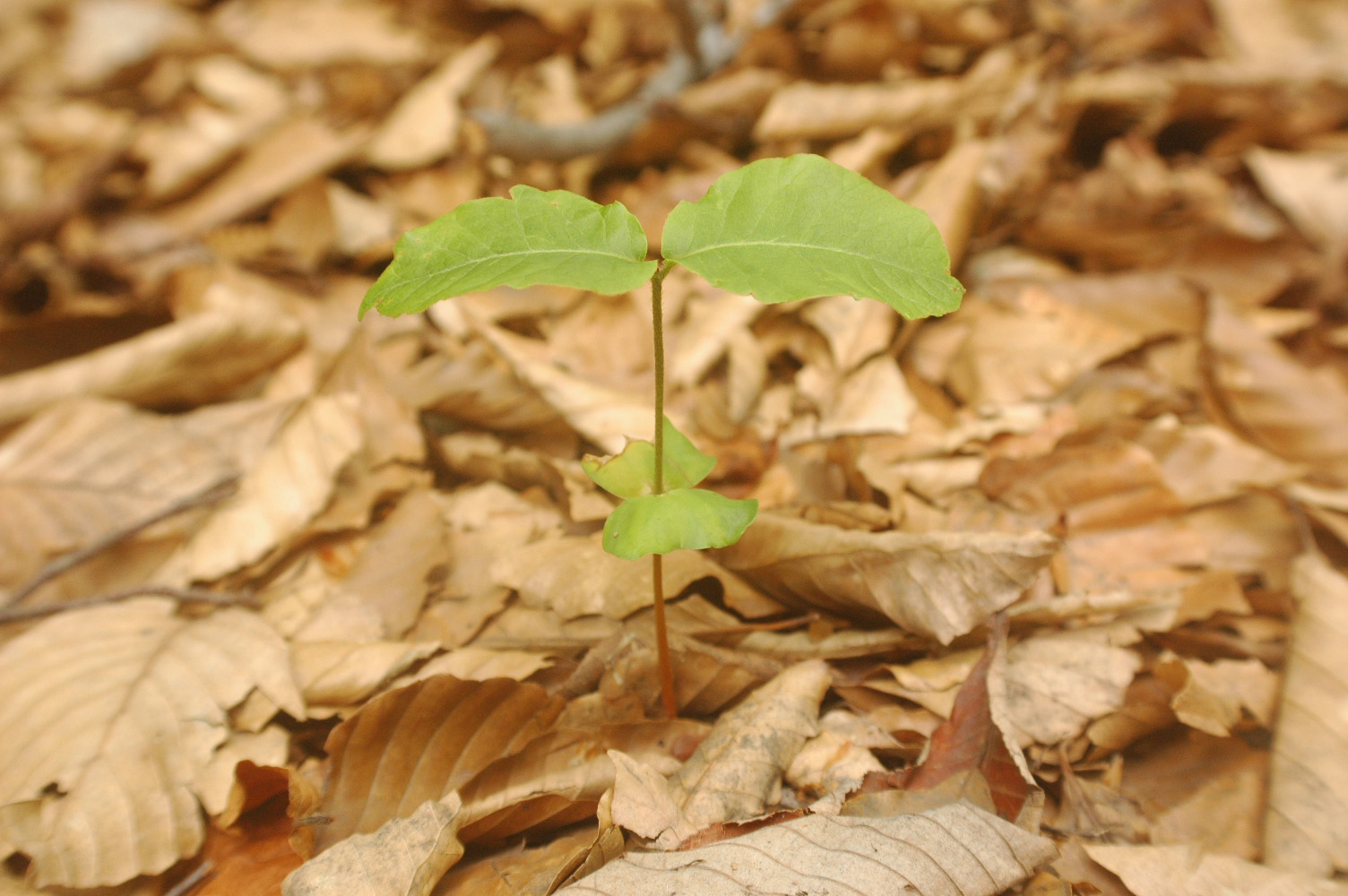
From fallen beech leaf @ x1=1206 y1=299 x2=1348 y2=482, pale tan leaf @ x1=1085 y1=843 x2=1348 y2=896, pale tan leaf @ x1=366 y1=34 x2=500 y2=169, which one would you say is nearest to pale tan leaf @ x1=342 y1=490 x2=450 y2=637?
pale tan leaf @ x1=1085 y1=843 x2=1348 y2=896

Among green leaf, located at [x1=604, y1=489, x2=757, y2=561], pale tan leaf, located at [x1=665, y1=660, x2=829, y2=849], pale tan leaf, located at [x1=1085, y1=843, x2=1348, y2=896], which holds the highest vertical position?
green leaf, located at [x1=604, y1=489, x2=757, y2=561]

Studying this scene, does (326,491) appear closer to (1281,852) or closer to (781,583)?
(781,583)

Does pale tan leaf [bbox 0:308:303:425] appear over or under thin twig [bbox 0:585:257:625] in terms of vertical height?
over

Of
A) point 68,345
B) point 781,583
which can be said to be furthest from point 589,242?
point 68,345

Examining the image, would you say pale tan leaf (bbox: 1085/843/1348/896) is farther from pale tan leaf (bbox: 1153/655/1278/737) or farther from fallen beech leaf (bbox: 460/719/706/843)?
fallen beech leaf (bbox: 460/719/706/843)

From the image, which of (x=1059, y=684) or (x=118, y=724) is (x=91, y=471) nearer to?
(x=118, y=724)

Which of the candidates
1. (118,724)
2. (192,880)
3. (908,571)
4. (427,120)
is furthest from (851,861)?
(427,120)

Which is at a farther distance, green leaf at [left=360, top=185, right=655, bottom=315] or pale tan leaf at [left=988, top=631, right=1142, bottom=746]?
pale tan leaf at [left=988, top=631, right=1142, bottom=746]
